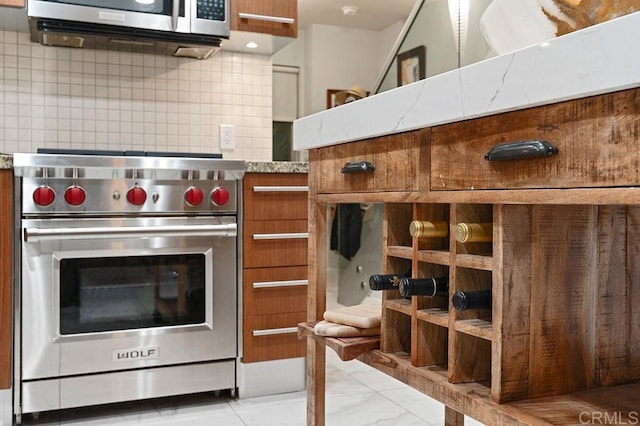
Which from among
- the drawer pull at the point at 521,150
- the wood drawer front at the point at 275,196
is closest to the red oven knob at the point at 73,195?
the wood drawer front at the point at 275,196

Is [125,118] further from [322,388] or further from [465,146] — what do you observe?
[465,146]

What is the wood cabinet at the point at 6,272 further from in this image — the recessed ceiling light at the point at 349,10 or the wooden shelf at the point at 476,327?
the recessed ceiling light at the point at 349,10

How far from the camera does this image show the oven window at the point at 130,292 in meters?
2.22

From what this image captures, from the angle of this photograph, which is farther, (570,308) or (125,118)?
(125,118)

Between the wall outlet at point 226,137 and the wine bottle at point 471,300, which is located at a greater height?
the wall outlet at point 226,137

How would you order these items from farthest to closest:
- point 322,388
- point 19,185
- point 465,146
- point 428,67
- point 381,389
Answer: point 428,67, point 381,389, point 19,185, point 322,388, point 465,146

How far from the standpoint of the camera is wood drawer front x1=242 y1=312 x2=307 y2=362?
246 centimetres

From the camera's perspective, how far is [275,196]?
98.0 inches

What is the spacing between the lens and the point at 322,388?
136 cm

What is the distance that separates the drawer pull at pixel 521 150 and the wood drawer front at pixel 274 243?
1705mm

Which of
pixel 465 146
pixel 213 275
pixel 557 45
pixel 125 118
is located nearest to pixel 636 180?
pixel 557 45

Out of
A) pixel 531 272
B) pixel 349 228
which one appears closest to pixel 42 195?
pixel 531 272

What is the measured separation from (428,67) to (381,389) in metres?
2.37

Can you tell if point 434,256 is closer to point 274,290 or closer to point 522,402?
point 522,402
